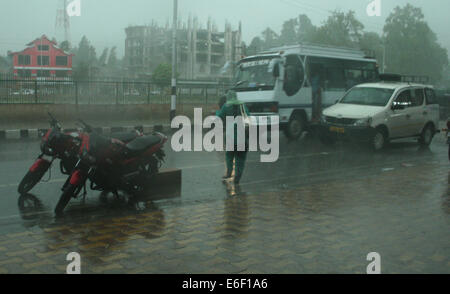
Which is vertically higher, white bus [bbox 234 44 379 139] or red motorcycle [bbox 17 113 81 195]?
white bus [bbox 234 44 379 139]

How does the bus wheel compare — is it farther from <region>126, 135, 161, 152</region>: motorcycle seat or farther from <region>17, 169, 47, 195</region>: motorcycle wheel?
<region>17, 169, 47, 195</region>: motorcycle wheel

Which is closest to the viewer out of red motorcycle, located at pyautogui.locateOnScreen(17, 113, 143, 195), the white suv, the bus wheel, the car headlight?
red motorcycle, located at pyautogui.locateOnScreen(17, 113, 143, 195)

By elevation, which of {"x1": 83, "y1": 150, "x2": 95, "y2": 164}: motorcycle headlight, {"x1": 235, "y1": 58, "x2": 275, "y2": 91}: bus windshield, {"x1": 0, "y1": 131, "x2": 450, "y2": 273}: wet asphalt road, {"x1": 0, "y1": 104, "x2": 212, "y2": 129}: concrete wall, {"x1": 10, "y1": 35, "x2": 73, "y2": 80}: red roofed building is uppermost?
{"x1": 10, "y1": 35, "x2": 73, "y2": 80}: red roofed building

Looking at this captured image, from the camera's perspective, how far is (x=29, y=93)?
59.8ft

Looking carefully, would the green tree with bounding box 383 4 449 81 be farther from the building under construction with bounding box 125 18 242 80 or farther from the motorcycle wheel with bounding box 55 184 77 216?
the motorcycle wheel with bounding box 55 184 77 216

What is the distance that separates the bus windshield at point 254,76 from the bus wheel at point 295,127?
4.61 feet

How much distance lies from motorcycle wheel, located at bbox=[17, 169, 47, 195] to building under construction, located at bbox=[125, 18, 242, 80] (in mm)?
61870

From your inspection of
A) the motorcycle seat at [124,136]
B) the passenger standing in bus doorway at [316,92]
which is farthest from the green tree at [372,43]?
the motorcycle seat at [124,136]

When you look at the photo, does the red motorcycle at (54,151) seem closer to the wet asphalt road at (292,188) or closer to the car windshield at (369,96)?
the wet asphalt road at (292,188)

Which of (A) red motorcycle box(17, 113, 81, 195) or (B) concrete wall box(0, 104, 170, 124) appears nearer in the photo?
(A) red motorcycle box(17, 113, 81, 195)

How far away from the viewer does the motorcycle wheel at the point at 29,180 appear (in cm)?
703

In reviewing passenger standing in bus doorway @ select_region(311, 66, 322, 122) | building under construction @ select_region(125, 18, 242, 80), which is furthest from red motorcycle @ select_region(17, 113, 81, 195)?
building under construction @ select_region(125, 18, 242, 80)

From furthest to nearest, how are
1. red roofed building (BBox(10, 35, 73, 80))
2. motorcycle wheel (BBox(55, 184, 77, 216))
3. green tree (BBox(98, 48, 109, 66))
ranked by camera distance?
green tree (BBox(98, 48, 109, 66)) < red roofed building (BBox(10, 35, 73, 80)) < motorcycle wheel (BBox(55, 184, 77, 216))

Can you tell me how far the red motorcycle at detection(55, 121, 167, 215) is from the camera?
20.4 ft
